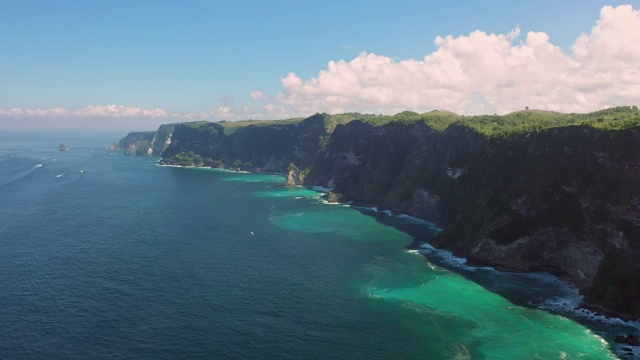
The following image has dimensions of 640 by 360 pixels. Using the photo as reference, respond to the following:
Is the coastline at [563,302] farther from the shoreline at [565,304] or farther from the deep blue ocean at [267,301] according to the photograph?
the deep blue ocean at [267,301]

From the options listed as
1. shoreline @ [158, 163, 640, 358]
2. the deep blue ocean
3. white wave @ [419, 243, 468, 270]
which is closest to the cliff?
shoreline @ [158, 163, 640, 358]

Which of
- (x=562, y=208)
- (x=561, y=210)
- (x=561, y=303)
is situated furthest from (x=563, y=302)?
(x=562, y=208)

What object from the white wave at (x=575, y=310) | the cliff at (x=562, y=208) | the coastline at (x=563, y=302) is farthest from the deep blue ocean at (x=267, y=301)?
the cliff at (x=562, y=208)

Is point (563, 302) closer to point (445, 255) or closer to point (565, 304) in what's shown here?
point (565, 304)

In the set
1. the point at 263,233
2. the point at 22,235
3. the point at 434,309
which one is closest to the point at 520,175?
the point at 434,309

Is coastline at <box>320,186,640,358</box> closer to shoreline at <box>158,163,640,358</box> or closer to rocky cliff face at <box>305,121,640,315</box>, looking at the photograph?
shoreline at <box>158,163,640,358</box>

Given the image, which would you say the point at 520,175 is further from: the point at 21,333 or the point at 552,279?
the point at 21,333

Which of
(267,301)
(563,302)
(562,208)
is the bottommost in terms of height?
(267,301)

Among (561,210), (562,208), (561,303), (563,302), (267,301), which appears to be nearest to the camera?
(267,301)

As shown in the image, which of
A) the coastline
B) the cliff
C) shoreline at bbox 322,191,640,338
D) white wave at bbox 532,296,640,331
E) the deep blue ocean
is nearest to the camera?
the deep blue ocean
